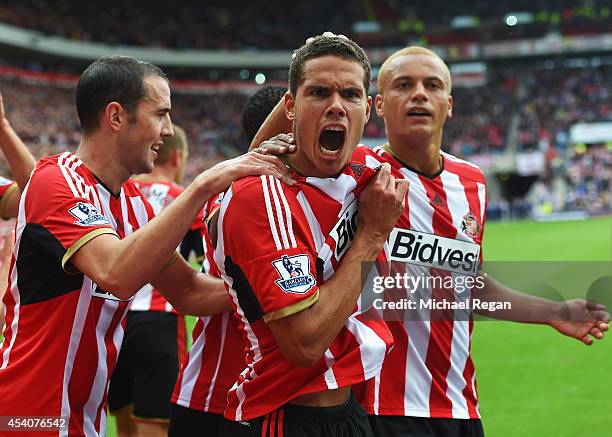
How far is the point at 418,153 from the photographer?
3508 millimetres

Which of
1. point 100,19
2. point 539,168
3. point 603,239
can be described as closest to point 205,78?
point 100,19

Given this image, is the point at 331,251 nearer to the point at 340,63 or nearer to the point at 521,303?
the point at 340,63

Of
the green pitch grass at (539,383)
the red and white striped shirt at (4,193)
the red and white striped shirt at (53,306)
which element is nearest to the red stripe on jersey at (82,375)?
the red and white striped shirt at (53,306)

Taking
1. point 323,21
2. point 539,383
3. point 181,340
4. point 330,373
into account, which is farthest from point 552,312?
point 323,21

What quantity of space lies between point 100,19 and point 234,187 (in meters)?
44.6

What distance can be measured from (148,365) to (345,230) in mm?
2504

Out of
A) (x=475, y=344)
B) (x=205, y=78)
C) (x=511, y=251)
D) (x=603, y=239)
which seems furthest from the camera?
(x=205, y=78)

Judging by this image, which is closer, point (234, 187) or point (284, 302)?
point (284, 302)

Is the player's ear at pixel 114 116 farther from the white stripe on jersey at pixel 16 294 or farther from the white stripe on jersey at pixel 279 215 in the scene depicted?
the white stripe on jersey at pixel 279 215

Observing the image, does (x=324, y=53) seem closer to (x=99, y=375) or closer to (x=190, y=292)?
(x=190, y=292)

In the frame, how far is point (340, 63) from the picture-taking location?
2332 millimetres

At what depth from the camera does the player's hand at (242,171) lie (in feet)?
7.36

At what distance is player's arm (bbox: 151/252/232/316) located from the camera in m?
2.97

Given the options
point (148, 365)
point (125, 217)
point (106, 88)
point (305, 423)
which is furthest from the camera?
point (148, 365)
